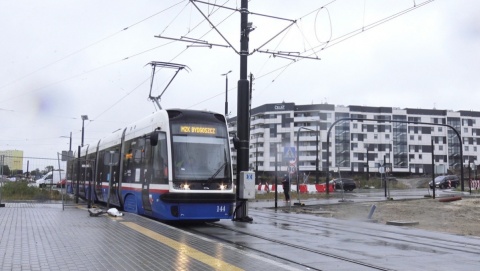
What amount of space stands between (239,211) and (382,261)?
340 inches

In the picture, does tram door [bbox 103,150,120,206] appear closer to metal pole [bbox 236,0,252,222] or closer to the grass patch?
metal pole [bbox 236,0,252,222]

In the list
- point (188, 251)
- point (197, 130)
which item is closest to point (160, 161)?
point (197, 130)

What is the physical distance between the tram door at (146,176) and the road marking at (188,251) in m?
2.57

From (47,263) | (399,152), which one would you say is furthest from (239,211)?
(399,152)

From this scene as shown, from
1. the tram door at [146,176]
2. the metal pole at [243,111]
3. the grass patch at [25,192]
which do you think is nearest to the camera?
the tram door at [146,176]

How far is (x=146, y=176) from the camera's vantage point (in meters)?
15.0

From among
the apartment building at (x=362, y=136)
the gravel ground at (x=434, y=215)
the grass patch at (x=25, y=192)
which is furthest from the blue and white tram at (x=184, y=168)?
the apartment building at (x=362, y=136)

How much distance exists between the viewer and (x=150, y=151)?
15.0 metres

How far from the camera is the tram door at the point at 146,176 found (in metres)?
14.7

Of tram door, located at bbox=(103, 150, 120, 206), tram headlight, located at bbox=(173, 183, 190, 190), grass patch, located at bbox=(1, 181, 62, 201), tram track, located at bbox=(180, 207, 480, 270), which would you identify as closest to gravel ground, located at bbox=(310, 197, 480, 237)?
tram track, located at bbox=(180, 207, 480, 270)

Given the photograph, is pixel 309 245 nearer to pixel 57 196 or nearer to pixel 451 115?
pixel 57 196

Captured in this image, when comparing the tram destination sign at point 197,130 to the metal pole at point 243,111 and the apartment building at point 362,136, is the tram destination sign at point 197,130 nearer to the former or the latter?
the metal pole at point 243,111

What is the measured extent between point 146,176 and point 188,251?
256 inches

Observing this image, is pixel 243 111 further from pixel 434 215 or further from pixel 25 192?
pixel 25 192
